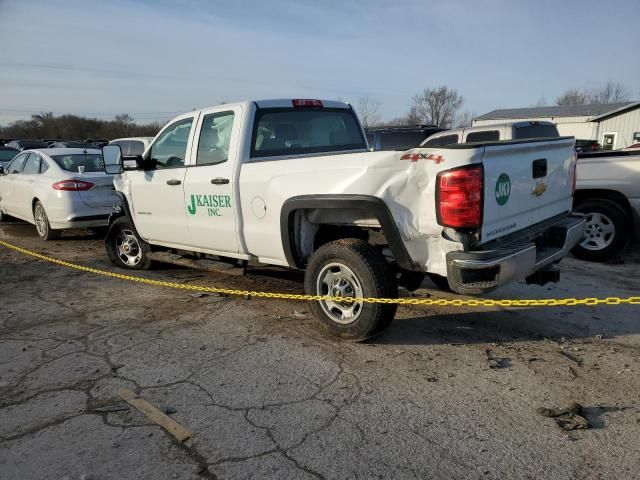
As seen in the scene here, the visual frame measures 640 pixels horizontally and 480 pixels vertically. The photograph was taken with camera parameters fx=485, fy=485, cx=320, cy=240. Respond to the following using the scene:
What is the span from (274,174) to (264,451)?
7.75ft

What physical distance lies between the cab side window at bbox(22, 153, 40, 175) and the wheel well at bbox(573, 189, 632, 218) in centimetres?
919

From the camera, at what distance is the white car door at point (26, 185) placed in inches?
355

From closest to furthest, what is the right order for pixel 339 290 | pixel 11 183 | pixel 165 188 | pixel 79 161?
pixel 339 290 → pixel 165 188 → pixel 79 161 → pixel 11 183

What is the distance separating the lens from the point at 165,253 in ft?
20.1

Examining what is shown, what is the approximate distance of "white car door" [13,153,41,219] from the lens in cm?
901

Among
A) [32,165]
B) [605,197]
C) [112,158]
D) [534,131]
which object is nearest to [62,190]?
[32,165]

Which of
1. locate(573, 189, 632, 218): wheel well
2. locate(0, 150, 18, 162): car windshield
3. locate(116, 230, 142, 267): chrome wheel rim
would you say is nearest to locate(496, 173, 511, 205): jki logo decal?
locate(573, 189, 632, 218): wheel well

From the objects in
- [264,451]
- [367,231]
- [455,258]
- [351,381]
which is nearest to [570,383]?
[455,258]

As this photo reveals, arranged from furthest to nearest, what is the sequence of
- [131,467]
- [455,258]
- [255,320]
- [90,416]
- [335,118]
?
[335,118]
[255,320]
[455,258]
[90,416]
[131,467]

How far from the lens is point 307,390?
3.38 m

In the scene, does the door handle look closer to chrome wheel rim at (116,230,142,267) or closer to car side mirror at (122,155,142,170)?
car side mirror at (122,155,142,170)

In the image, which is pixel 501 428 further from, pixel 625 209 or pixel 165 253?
pixel 625 209

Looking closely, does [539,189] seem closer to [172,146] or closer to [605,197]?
[605,197]

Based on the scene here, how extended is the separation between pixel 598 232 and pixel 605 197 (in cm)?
50
